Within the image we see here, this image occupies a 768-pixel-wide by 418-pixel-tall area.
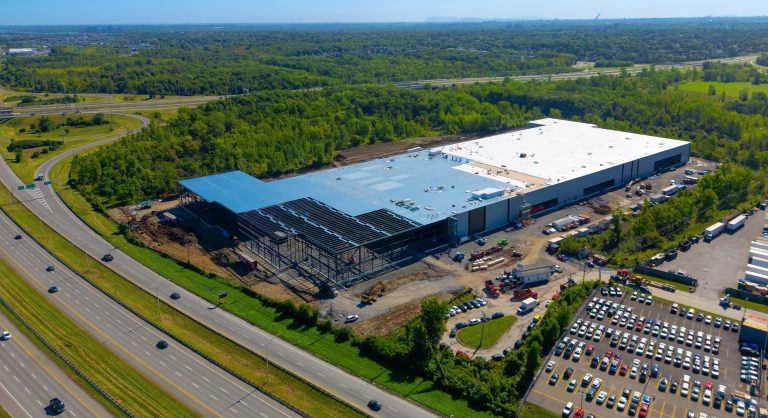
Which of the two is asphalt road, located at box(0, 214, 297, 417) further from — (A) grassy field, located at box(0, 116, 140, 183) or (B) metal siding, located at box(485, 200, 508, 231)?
(A) grassy field, located at box(0, 116, 140, 183)

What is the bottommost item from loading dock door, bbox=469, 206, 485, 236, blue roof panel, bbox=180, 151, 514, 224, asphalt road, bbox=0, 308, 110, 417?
asphalt road, bbox=0, 308, 110, 417

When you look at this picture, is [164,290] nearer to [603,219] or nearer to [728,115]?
[603,219]

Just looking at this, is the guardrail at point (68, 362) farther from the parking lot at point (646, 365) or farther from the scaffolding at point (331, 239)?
the parking lot at point (646, 365)

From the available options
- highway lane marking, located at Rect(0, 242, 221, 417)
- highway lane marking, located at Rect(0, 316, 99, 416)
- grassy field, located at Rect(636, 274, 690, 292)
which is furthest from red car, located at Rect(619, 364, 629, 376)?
highway lane marking, located at Rect(0, 316, 99, 416)

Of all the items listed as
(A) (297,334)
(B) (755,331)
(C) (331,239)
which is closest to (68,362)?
(A) (297,334)

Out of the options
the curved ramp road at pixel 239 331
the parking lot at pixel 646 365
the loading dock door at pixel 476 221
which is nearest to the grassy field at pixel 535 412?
the parking lot at pixel 646 365

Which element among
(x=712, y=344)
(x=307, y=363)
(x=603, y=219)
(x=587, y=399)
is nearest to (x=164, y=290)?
(x=307, y=363)
